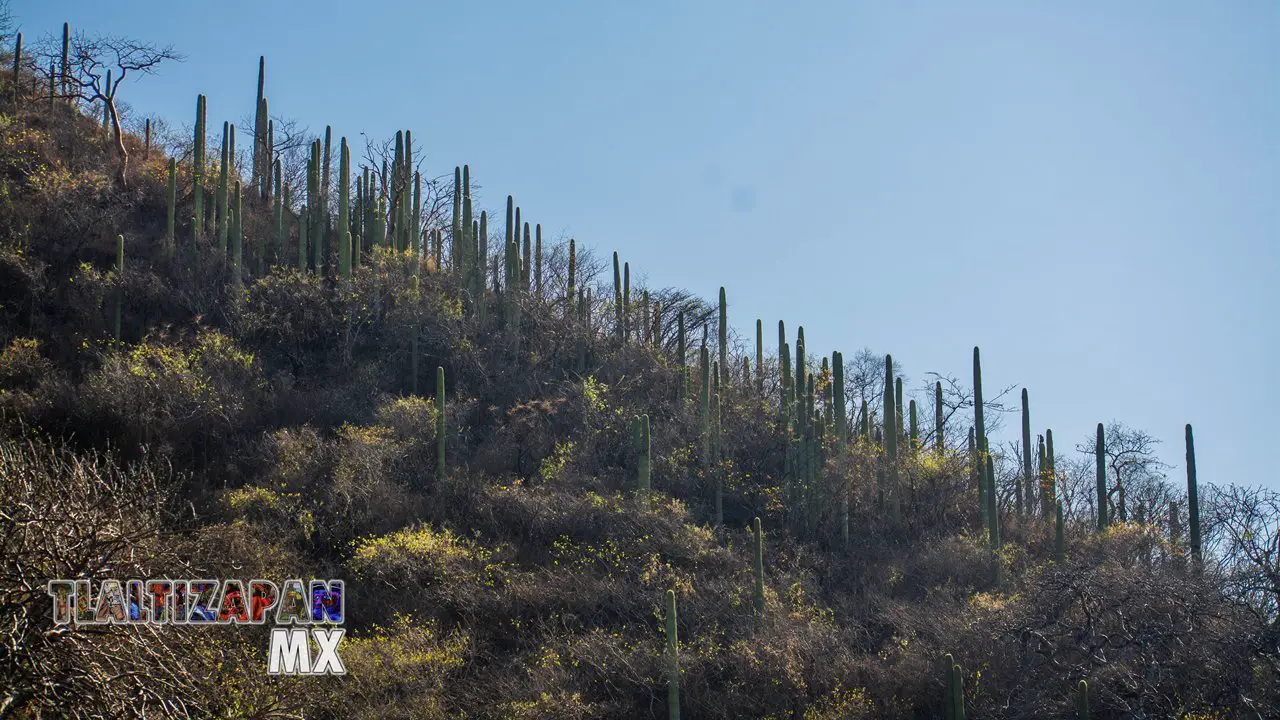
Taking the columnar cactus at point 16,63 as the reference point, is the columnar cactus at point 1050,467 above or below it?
below

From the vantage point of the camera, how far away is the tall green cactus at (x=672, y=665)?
20141mm

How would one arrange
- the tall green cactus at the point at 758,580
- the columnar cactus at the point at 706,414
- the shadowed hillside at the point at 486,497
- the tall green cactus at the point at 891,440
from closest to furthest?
the shadowed hillside at the point at 486,497 < the tall green cactus at the point at 758,580 < the tall green cactus at the point at 891,440 < the columnar cactus at the point at 706,414

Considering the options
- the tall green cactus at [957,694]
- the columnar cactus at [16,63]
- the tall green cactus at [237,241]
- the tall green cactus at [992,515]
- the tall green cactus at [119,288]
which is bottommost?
the tall green cactus at [957,694]

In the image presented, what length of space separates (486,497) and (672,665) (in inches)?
294

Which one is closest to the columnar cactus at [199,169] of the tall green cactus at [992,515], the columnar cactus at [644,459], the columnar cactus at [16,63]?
the columnar cactus at [16,63]

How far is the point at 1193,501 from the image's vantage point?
24750 millimetres

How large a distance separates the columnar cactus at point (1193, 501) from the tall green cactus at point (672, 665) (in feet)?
35.0

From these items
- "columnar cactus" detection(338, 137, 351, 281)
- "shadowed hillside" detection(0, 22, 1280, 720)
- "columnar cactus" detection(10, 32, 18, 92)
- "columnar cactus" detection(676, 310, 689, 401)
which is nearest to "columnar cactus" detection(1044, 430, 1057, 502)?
"shadowed hillside" detection(0, 22, 1280, 720)

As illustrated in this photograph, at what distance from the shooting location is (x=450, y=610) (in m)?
23.6

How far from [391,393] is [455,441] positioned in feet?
8.26

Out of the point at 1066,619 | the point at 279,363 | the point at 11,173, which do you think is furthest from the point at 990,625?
the point at 11,173

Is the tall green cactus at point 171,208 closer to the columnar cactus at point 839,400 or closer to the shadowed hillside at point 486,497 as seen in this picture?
the shadowed hillside at point 486,497

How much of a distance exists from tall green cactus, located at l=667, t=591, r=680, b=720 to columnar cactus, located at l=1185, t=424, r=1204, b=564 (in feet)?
35.0

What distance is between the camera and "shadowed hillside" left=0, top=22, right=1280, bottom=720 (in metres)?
18.9
